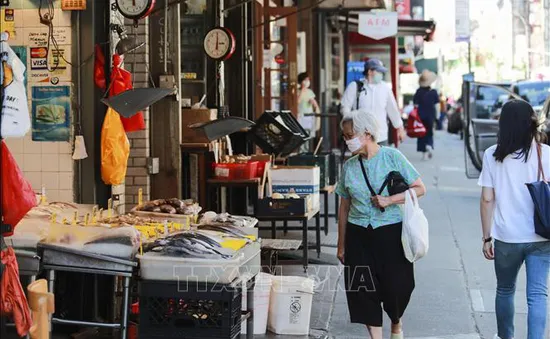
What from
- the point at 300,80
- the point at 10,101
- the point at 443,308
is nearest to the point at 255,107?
the point at 300,80

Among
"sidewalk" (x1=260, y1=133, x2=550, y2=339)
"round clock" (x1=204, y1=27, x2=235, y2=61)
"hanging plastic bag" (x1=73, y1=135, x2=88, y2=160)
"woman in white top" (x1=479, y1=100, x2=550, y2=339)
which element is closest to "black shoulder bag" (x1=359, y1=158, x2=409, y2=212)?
"woman in white top" (x1=479, y1=100, x2=550, y2=339)

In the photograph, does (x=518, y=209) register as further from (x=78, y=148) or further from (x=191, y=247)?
(x=78, y=148)

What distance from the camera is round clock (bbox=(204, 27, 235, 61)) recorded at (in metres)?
12.2

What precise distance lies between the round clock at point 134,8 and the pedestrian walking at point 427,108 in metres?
17.9

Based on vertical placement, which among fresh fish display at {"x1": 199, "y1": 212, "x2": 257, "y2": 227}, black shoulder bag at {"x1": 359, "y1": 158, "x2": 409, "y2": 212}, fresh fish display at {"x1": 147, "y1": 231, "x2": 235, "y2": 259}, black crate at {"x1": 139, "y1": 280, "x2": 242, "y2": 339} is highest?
black shoulder bag at {"x1": 359, "y1": 158, "x2": 409, "y2": 212}

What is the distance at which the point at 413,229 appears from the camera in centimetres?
675

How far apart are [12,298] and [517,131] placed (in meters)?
3.49

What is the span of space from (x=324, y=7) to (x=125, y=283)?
15013 millimetres

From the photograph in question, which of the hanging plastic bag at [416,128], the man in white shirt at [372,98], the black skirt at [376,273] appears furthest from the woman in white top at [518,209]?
the hanging plastic bag at [416,128]

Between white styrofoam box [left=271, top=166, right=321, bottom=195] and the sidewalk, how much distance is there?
Result: 106 centimetres

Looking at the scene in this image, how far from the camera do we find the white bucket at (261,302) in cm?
758

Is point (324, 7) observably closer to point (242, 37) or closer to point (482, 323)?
point (242, 37)

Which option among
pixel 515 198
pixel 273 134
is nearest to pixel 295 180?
pixel 273 134

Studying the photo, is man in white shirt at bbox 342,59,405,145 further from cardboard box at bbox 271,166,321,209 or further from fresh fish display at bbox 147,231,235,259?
fresh fish display at bbox 147,231,235,259
